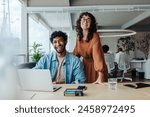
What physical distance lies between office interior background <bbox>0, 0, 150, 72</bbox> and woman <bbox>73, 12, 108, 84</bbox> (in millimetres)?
237

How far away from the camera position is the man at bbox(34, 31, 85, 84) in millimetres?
1764

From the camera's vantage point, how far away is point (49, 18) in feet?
24.2

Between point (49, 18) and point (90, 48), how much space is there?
18.5 feet

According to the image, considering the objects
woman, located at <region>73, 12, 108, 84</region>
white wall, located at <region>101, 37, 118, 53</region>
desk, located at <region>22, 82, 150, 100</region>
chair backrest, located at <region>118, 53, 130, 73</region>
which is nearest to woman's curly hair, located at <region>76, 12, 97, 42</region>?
woman, located at <region>73, 12, 108, 84</region>

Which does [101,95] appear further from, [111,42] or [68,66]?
[111,42]

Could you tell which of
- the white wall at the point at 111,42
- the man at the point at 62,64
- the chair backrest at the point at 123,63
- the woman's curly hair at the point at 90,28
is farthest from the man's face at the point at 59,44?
the white wall at the point at 111,42

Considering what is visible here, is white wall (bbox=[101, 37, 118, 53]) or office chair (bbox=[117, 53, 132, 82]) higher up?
white wall (bbox=[101, 37, 118, 53])

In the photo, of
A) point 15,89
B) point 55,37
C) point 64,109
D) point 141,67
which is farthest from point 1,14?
point 141,67

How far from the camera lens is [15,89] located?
2.00 ft

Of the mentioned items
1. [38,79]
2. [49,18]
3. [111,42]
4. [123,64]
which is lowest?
[123,64]

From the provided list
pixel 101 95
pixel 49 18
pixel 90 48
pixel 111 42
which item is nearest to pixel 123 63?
pixel 49 18

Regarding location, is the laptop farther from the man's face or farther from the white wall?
the white wall

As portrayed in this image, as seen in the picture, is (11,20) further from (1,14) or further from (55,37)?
(55,37)

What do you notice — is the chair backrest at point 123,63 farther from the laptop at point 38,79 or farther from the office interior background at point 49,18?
the laptop at point 38,79
